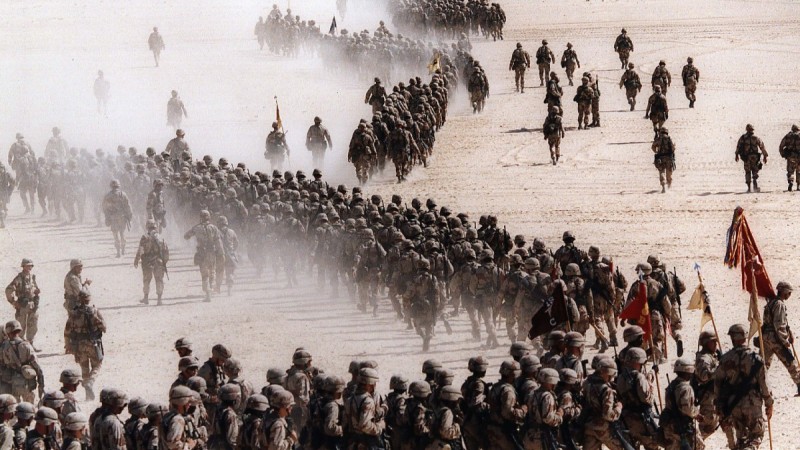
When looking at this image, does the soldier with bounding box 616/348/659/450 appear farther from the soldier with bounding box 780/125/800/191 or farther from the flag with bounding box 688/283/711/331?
the soldier with bounding box 780/125/800/191

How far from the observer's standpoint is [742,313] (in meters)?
21.9

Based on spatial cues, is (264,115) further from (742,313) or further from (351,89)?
(742,313)

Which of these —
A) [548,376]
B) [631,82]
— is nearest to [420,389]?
[548,376]

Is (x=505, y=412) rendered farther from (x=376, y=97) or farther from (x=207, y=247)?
(x=376, y=97)

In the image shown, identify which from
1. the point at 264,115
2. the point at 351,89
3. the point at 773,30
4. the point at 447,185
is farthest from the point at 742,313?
the point at 773,30

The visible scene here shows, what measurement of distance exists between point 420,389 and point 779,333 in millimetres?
5658

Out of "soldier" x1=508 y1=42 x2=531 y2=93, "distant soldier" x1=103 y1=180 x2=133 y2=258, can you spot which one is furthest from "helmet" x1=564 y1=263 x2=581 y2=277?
"soldier" x1=508 y1=42 x2=531 y2=93

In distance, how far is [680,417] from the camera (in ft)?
47.3

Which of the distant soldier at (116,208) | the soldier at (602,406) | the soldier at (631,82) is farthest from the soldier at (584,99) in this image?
the soldier at (602,406)

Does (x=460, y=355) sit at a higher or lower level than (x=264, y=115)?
lower

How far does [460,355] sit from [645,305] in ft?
11.9

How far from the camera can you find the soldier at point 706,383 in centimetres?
1525

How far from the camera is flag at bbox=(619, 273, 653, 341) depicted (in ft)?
57.8

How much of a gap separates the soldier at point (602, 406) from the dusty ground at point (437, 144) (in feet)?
9.23
